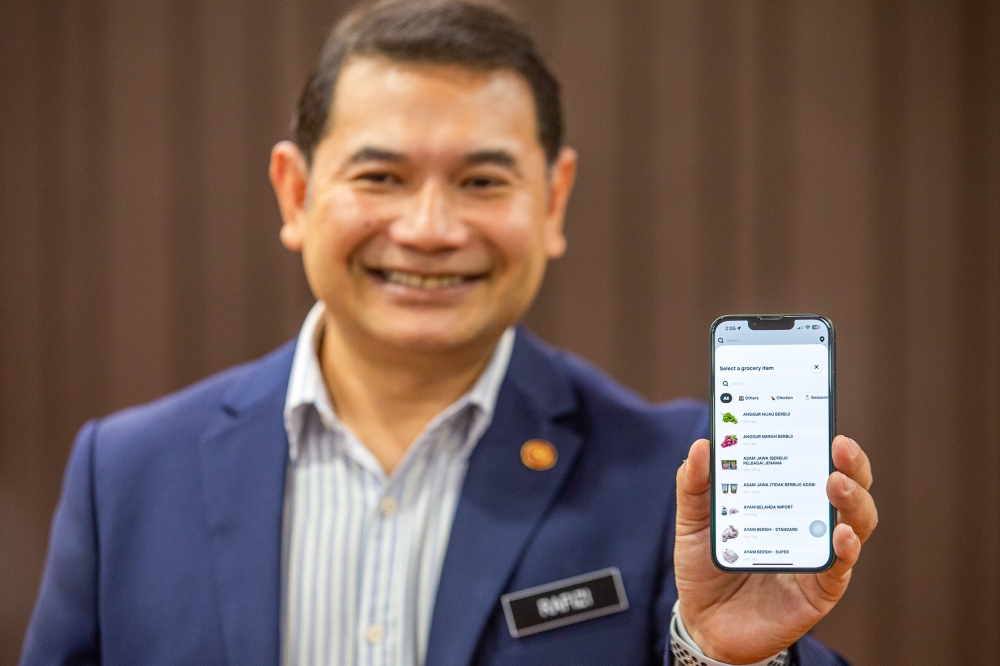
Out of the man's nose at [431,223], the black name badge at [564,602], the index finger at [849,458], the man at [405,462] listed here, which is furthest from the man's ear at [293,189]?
the index finger at [849,458]

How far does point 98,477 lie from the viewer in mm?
1511

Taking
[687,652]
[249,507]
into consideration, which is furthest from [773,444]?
[249,507]

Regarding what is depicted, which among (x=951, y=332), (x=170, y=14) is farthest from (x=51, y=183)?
(x=951, y=332)

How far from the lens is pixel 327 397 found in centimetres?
155

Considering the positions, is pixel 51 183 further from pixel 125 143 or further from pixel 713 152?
pixel 713 152

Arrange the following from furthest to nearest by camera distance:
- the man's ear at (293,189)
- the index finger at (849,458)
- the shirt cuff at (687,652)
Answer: the man's ear at (293,189), the shirt cuff at (687,652), the index finger at (849,458)

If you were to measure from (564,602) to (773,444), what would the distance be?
1.64 ft

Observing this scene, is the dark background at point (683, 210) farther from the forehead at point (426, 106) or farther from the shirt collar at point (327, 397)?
the forehead at point (426, 106)

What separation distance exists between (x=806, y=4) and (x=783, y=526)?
1666 mm

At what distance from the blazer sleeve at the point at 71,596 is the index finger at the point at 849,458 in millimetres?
1192

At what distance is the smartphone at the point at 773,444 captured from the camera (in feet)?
3.15

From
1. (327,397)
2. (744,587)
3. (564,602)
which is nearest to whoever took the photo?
(744,587)

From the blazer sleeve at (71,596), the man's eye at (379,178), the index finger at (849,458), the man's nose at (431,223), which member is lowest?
the blazer sleeve at (71,596)

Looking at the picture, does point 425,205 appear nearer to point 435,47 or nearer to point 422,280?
point 422,280
